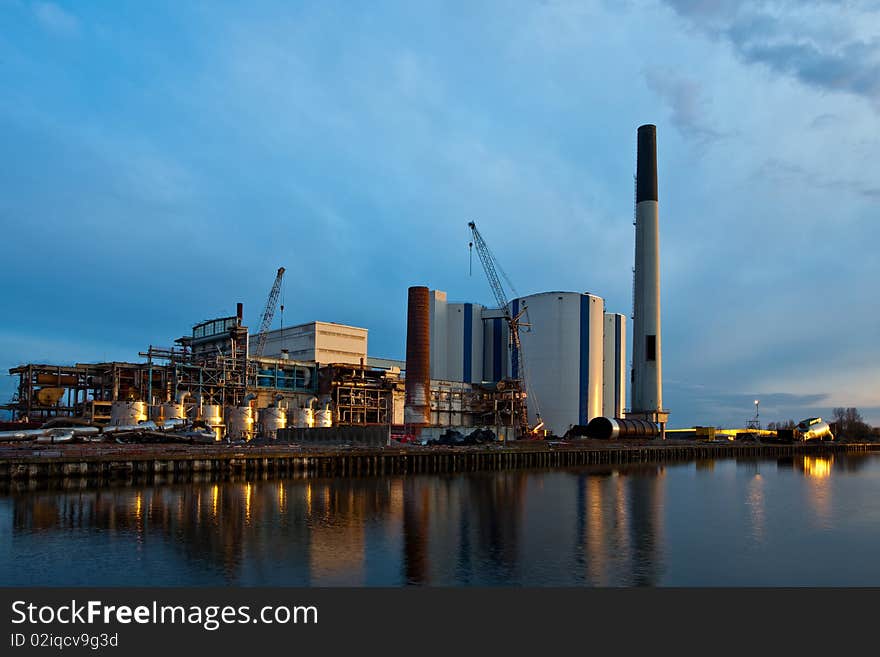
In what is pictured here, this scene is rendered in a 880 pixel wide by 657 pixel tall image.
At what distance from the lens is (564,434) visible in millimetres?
106625

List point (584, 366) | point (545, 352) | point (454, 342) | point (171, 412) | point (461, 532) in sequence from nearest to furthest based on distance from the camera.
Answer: point (461, 532), point (171, 412), point (584, 366), point (545, 352), point (454, 342)

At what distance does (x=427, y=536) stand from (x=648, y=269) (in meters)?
80.7

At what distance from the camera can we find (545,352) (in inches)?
4284

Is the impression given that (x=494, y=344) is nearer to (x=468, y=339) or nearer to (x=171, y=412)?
(x=468, y=339)

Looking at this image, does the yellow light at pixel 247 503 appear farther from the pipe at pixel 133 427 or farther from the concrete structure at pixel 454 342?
the concrete structure at pixel 454 342

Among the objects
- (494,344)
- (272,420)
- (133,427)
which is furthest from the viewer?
(494,344)

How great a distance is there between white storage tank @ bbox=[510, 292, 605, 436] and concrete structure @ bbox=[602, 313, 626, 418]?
341 inches

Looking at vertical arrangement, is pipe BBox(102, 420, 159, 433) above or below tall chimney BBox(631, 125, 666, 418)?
below

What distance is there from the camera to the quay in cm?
4716

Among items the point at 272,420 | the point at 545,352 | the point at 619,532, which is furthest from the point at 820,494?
the point at 545,352

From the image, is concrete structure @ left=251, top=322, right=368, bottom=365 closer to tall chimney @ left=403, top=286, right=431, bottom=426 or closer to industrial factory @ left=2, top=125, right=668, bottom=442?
industrial factory @ left=2, top=125, right=668, bottom=442

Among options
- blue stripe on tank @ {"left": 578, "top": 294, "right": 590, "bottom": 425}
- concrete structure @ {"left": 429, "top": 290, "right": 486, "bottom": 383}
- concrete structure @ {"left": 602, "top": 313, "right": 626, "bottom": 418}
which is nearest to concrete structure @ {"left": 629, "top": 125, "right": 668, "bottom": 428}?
blue stripe on tank @ {"left": 578, "top": 294, "right": 590, "bottom": 425}

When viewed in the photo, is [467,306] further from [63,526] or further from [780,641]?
[780,641]

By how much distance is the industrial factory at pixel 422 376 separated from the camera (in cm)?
7562
